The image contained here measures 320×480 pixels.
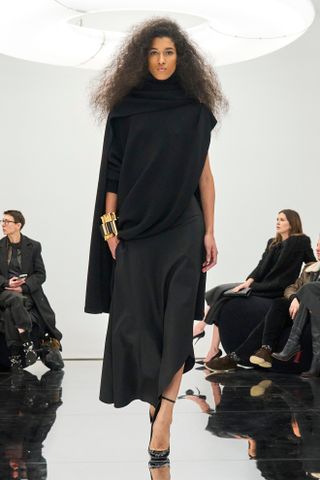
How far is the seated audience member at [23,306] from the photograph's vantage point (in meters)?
6.65

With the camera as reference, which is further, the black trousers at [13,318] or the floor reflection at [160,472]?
the black trousers at [13,318]

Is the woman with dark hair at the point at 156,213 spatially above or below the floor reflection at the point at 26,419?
above

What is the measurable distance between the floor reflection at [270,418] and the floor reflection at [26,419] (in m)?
0.77

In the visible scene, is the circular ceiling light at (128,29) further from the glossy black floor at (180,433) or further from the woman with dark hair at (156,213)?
the woman with dark hair at (156,213)

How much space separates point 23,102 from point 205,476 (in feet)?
23.0

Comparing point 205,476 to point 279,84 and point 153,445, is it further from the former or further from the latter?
point 279,84

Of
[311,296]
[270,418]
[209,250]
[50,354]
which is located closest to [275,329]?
[311,296]

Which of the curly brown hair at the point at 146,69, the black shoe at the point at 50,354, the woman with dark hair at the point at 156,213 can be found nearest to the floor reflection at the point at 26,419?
the black shoe at the point at 50,354

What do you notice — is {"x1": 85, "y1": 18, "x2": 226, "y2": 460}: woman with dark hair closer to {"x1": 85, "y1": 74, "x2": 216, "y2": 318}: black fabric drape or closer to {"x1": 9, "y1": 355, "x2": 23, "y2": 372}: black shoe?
{"x1": 85, "y1": 74, "x2": 216, "y2": 318}: black fabric drape

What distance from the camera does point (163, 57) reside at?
335 centimetres

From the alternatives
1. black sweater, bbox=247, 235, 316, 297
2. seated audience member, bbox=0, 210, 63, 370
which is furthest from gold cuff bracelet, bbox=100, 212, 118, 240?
black sweater, bbox=247, 235, 316, 297

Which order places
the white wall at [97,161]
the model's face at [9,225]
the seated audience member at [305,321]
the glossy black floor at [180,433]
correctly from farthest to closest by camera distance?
the white wall at [97,161], the model's face at [9,225], the seated audience member at [305,321], the glossy black floor at [180,433]

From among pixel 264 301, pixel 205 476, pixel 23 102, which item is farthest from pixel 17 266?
pixel 205 476

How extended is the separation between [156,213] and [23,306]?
3.67 meters
